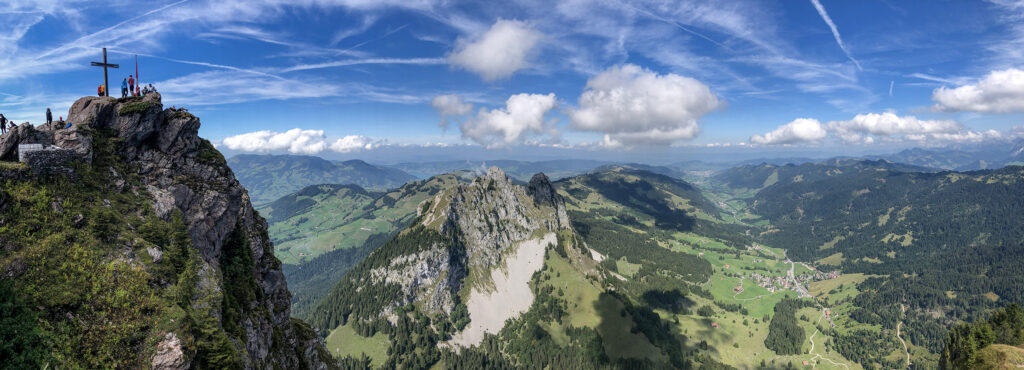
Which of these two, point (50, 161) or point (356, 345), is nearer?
point (50, 161)

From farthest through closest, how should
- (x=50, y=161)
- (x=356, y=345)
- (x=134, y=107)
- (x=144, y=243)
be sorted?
1. (x=356, y=345)
2. (x=134, y=107)
3. (x=50, y=161)
4. (x=144, y=243)

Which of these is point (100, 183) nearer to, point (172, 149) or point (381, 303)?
point (172, 149)

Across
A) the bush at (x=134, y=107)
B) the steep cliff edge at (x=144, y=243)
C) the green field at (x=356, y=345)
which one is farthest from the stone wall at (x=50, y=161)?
the green field at (x=356, y=345)

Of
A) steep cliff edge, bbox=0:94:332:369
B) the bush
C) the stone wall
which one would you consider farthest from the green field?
the stone wall

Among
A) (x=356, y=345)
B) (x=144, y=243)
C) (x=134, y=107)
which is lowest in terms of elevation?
(x=356, y=345)

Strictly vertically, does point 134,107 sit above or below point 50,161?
above

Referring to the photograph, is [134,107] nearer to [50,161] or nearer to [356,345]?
[50,161]

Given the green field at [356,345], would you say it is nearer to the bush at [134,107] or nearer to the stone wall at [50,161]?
the bush at [134,107]

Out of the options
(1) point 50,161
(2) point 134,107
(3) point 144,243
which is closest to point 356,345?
(2) point 134,107

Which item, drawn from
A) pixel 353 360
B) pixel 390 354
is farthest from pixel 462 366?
pixel 353 360
